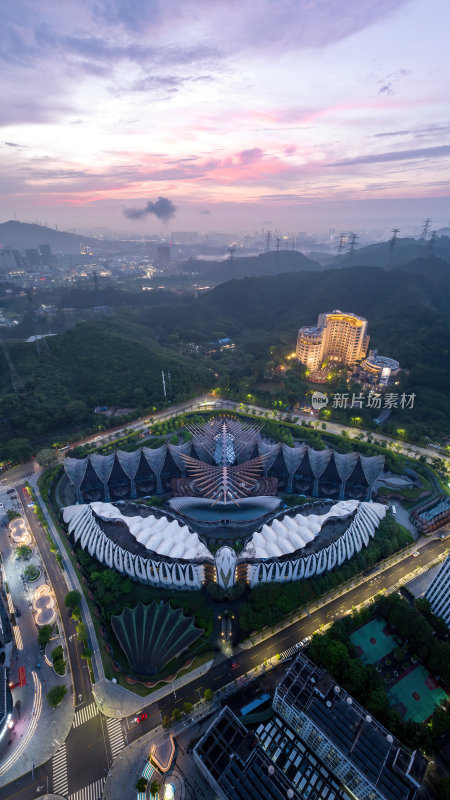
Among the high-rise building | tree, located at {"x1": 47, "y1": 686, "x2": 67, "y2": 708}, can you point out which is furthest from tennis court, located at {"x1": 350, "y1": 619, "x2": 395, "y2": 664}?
tree, located at {"x1": 47, "y1": 686, "x2": 67, "y2": 708}

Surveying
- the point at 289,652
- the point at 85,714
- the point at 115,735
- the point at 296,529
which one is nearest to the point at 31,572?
the point at 85,714

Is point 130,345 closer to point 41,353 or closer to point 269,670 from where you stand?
point 41,353

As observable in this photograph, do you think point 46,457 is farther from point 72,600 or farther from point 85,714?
point 85,714

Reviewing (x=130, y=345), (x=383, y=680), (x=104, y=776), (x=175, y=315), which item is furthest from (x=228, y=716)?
(x=175, y=315)

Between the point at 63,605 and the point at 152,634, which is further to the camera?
the point at 63,605

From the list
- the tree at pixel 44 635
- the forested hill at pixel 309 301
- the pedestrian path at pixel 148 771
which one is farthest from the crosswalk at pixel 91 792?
the forested hill at pixel 309 301

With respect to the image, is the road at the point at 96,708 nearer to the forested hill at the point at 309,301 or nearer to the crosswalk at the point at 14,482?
the crosswalk at the point at 14,482

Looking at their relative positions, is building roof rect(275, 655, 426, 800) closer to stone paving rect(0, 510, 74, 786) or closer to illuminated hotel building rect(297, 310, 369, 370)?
stone paving rect(0, 510, 74, 786)
